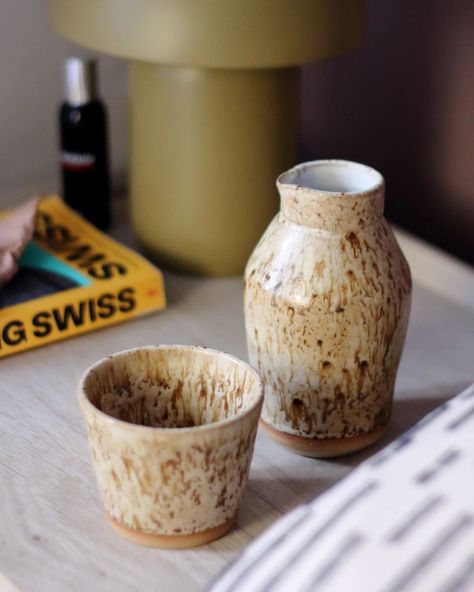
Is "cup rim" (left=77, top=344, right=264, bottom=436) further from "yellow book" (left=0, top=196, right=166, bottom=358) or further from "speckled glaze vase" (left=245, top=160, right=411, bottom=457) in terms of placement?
"yellow book" (left=0, top=196, right=166, bottom=358)

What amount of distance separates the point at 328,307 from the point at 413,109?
1.43 ft

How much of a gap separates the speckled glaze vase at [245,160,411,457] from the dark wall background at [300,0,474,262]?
1.08 feet

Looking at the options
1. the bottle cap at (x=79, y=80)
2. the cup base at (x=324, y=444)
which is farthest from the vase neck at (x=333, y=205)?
the bottle cap at (x=79, y=80)

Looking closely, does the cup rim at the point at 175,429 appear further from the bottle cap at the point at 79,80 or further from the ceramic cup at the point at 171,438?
the bottle cap at the point at 79,80

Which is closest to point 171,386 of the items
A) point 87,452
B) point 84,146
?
point 87,452

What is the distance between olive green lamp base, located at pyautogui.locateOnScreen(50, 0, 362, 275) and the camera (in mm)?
691

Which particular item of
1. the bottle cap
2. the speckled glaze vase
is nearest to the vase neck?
the speckled glaze vase

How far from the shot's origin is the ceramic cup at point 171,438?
477 mm

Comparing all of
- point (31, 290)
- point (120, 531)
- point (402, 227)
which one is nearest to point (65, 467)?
point (120, 531)

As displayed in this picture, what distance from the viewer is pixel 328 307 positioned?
55 centimetres

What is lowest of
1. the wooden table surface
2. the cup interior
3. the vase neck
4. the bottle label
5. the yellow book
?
the wooden table surface

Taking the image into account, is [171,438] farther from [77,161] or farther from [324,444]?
[77,161]

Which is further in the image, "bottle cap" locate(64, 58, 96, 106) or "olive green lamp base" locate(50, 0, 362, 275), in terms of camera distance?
"bottle cap" locate(64, 58, 96, 106)

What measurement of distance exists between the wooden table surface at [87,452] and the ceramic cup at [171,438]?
2cm
